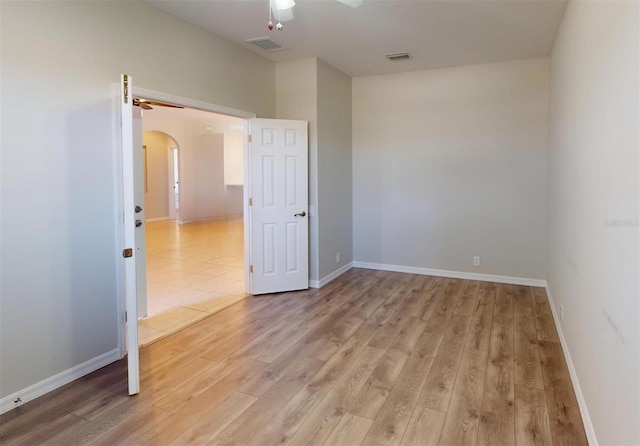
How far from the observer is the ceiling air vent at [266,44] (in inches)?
162

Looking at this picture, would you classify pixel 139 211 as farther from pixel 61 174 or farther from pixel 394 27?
pixel 394 27

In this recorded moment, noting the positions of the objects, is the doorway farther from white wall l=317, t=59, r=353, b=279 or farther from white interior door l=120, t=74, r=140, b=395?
white interior door l=120, t=74, r=140, b=395

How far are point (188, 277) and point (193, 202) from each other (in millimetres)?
6512

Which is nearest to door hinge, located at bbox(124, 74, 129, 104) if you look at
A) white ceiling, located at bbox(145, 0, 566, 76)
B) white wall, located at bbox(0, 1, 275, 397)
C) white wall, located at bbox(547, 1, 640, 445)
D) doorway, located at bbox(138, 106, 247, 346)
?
white wall, located at bbox(0, 1, 275, 397)

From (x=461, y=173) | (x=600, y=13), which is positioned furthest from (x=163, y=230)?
(x=600, y=13)

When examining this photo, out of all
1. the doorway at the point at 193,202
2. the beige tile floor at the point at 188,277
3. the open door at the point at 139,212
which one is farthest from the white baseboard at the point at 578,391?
the open door at the point at 139,212

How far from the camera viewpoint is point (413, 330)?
12.0 ft

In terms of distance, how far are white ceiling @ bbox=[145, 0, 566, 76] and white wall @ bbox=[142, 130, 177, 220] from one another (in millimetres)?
8143

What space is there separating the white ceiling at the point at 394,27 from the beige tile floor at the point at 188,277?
2.83 meters

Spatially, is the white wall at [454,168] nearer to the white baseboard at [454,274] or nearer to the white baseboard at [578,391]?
the white baseboard at [454,274]

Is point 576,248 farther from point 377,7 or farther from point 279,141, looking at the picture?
point 279,141

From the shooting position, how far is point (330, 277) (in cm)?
538

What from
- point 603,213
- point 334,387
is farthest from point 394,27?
point 334,387

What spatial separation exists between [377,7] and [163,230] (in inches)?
329
